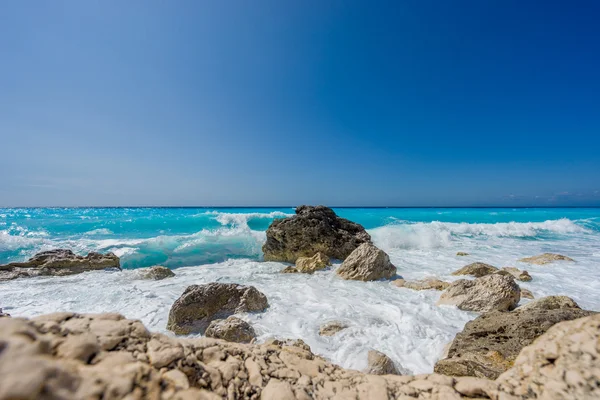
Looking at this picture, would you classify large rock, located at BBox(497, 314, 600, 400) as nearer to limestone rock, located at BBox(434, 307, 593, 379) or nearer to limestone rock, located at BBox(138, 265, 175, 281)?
limestone rock, located at BBox(434, 307, 593, 379)

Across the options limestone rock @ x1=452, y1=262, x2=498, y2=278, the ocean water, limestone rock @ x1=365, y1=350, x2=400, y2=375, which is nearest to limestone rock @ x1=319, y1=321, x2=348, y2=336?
the ocean water

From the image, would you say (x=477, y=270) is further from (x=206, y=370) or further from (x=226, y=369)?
(x=206, y=370)

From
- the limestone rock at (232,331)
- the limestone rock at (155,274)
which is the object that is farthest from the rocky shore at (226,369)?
the limestone rock at (155,274)

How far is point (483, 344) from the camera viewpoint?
11.2ft

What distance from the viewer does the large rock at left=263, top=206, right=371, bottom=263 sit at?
1072 centimetres

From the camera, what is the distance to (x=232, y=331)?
4.08 m

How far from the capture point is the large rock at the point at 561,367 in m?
1.36

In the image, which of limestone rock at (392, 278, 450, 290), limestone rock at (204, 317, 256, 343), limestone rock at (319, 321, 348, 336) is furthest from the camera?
limestone rock at (392, 278, 450, 290)

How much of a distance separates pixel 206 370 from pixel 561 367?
2.11 metres

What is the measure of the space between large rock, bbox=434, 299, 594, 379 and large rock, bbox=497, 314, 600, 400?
1470 millimetres

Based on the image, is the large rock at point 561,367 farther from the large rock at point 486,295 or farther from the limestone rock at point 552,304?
the large rock at point 486,295

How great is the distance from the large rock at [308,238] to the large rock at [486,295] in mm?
5294

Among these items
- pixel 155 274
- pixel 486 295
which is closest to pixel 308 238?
pixel 155 274

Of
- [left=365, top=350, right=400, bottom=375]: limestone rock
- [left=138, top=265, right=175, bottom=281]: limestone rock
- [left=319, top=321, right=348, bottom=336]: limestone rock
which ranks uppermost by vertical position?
[left=365, top=350, right=400, bottom=375]: limestone rock
